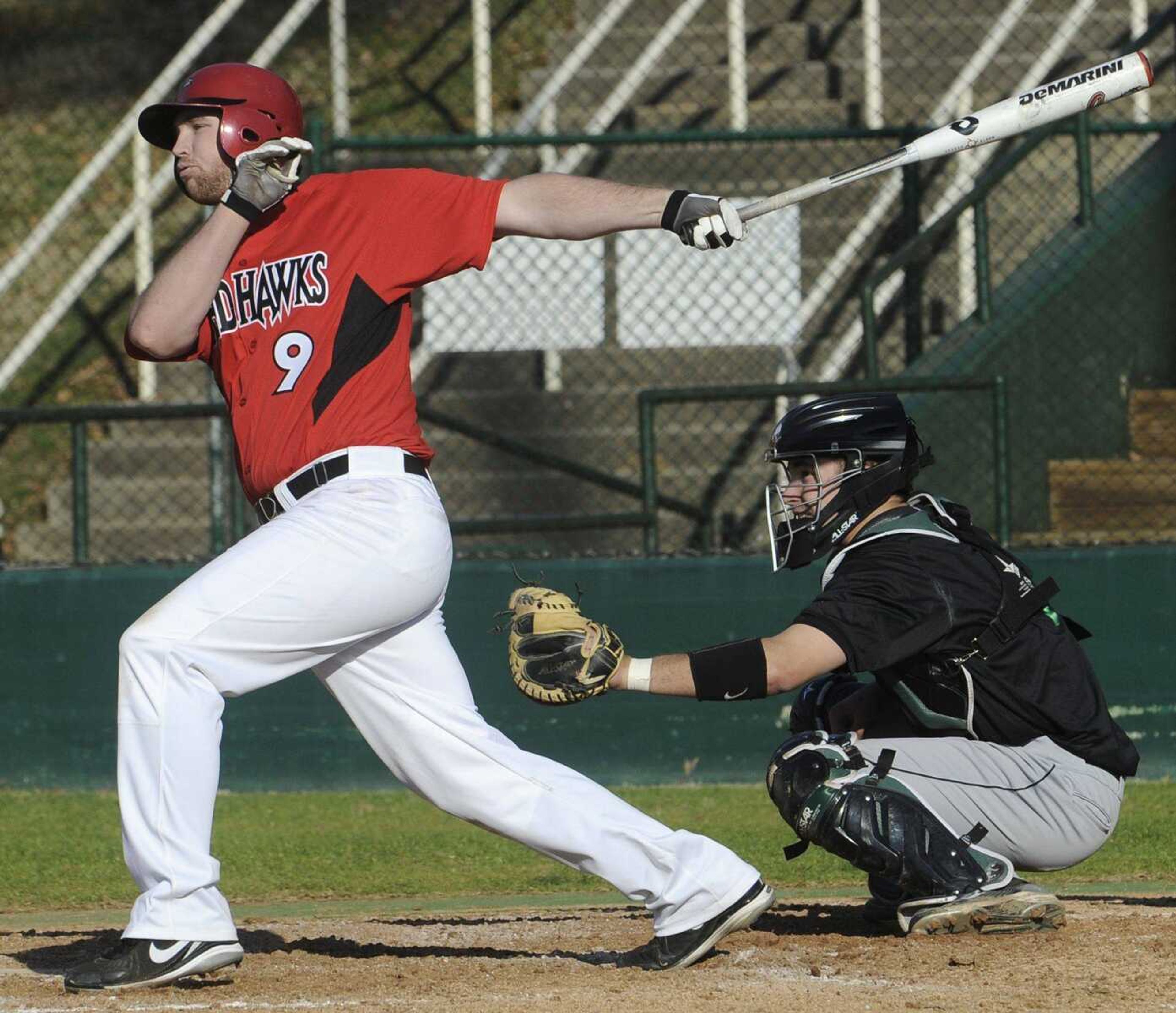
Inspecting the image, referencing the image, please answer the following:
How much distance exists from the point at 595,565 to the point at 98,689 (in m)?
2.05

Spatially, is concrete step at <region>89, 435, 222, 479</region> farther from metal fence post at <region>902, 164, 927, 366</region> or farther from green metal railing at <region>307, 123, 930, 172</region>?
metal fence post at <region>902, 164, 927, 366</region>

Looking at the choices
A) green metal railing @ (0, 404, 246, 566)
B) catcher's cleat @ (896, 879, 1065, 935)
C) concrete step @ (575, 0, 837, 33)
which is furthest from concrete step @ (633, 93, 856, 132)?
catcher's cleat @ (896, 879, 1065, 935)

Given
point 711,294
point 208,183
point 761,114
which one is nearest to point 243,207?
point 208,183

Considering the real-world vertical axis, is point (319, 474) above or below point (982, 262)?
below

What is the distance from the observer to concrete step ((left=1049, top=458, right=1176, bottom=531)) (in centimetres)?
816

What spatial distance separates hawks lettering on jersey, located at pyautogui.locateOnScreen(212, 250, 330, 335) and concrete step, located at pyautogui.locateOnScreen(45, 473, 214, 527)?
5.83m

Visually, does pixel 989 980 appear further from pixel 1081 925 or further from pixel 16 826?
pixel 16 826

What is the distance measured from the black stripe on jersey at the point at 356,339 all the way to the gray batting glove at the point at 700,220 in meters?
0.65

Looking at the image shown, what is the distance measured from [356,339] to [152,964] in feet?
4.44

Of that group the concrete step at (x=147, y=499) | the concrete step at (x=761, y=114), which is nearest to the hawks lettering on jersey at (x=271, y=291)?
the concrete step at (x=147, y=499)

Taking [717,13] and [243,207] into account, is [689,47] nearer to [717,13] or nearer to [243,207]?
[717,13]

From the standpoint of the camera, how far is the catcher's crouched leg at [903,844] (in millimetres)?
3930

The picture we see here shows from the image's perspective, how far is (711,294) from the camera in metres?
8.81

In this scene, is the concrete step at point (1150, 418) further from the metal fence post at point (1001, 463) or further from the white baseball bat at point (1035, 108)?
the white baseball bat at point (1035, 108)
